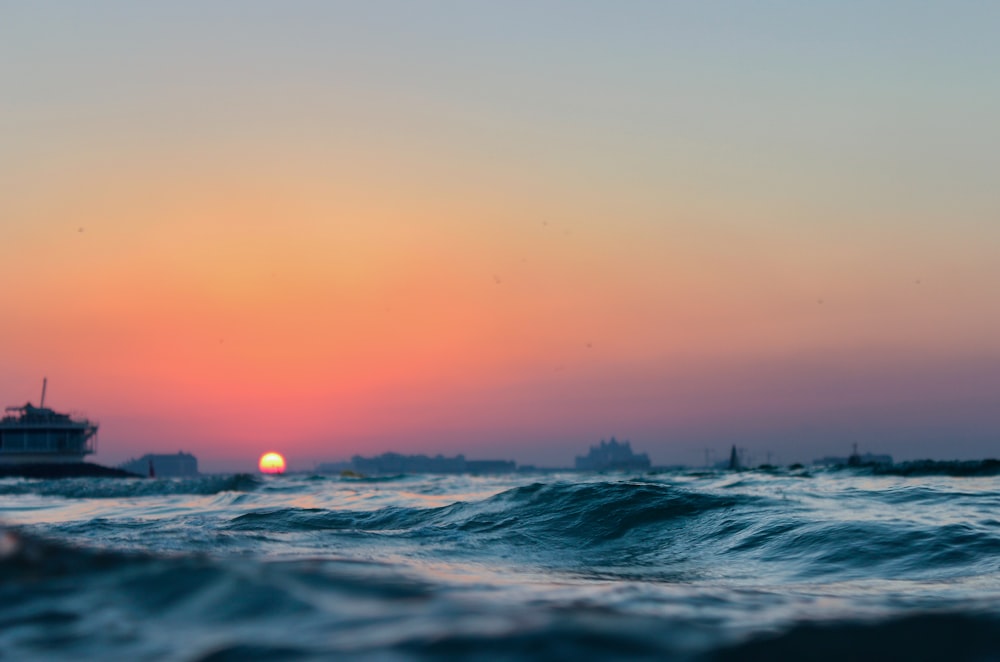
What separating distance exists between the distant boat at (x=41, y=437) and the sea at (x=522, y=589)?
7606cm

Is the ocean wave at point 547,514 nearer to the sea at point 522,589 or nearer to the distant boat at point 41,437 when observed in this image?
the sea at point 522,589

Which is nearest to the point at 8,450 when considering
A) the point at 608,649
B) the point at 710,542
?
the point at 710,542

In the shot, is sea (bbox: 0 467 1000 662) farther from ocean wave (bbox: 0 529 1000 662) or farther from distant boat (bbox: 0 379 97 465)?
distant boat (bbox: 0 379 97 465)

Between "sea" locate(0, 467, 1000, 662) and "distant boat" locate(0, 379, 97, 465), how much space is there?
76.1 metres

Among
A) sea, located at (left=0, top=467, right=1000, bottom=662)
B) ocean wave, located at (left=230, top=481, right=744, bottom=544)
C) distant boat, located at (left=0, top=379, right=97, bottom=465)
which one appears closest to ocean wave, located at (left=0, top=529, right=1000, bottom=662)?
sea, located at (left=0, top=467, right=1000, bottom=662)

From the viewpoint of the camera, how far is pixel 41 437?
78000 mm

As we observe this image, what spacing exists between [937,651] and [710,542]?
713 centimetres

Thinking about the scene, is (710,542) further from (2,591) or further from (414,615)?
(2,591)

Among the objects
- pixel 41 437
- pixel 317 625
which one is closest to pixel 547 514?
pixel 317 625

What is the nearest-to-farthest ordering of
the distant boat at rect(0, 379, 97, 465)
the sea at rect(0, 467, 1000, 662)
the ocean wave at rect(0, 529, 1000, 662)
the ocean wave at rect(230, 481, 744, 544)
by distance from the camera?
the ocean wave at rect(0, 529, 1000, 662)
the sea at rect(0, 467, 1000, 662)
the ocean wave at rect(230, 481, 744, 544)
the distant boat at rect(0, 379, 97, 465)

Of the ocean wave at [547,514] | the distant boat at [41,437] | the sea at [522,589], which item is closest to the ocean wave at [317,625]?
the sea at [522,589]

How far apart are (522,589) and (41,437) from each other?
85.9 meters

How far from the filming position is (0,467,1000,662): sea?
9.31 feet

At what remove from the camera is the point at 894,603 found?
5266 mm
